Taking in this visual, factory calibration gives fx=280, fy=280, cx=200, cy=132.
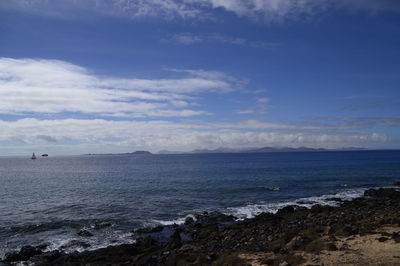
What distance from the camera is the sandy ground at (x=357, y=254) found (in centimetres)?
1361

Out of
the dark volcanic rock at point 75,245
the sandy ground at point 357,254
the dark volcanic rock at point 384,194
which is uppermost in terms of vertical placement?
the sandy ground at point 357,254

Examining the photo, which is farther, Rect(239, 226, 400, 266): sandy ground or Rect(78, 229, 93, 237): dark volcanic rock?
Rect(78, 229, 93, 237): dark volcanic rock

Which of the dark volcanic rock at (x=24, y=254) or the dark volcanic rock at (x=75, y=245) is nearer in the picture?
the dark volcanic rock at (x=24, y=254)

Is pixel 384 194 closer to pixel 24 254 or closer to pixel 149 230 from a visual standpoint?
pixel 149 230

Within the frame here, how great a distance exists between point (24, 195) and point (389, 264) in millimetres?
55839

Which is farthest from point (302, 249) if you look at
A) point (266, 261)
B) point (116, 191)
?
point (116, 191)

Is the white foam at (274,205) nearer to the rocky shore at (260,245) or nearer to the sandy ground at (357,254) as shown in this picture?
the rocky shore at (260,245)

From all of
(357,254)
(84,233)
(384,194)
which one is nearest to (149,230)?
(84,233)

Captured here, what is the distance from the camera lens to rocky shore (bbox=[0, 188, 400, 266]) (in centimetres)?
1492

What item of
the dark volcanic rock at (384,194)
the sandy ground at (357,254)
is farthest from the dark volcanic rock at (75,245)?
the dark volcanic rock at (384,194)

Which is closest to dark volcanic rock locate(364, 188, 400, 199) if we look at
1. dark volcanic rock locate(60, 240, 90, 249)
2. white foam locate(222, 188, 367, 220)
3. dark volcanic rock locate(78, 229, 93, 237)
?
white foam locate(222, 188, 367, 220)

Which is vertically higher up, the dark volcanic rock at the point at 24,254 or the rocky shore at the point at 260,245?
the rocky shore at the point at 260,245

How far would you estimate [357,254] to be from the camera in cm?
1456

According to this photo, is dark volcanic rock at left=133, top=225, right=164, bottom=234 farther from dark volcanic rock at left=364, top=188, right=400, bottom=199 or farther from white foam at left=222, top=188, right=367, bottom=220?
dark volcanic rock at left=364, top=188, right=400, bottom=199
